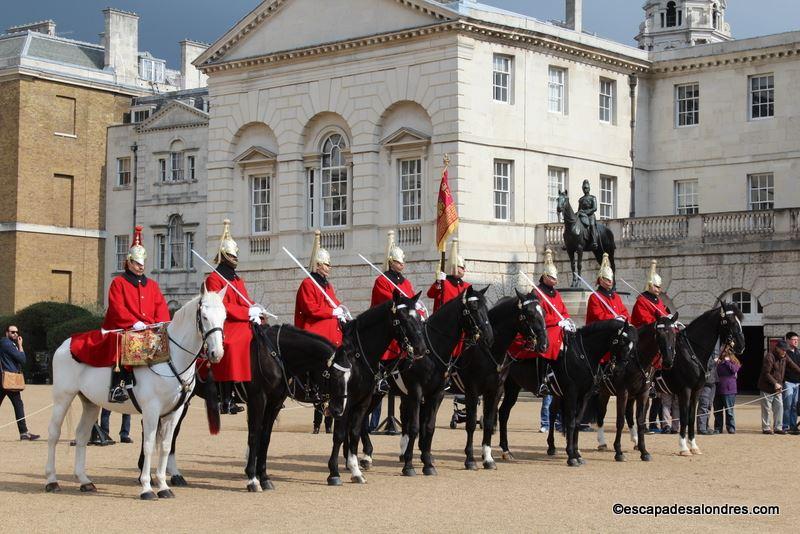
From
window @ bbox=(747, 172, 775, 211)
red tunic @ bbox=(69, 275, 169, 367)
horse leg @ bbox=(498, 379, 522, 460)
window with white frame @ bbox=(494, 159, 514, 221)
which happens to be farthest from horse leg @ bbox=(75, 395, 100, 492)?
window @ bbox=(747, 172, 775, 211)

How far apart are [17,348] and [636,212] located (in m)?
28.3

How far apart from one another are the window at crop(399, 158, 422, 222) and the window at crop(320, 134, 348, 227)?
2.38m

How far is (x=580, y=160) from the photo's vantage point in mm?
A: 46656

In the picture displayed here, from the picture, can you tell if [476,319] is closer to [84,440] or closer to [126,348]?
[126,348]

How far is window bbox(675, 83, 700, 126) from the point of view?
159 feet

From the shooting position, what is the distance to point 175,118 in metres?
64.6

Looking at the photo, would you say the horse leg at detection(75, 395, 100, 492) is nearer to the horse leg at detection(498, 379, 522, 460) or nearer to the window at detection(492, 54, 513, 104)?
the horse leg at detection(498, 379, 522, 460)

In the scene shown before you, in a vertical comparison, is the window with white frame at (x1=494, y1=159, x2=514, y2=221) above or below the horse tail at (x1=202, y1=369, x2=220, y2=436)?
above

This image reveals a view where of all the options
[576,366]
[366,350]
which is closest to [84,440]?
[366,350]

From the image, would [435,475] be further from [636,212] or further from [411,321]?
[636,212]

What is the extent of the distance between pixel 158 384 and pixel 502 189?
96.8 feet

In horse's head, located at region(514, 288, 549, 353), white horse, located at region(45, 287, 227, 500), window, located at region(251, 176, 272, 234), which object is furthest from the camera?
window, located at region(251, 176, 272, 234)

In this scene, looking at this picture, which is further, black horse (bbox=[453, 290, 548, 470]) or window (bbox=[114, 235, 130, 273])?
window (bbox=[114, 235, 130, 273])

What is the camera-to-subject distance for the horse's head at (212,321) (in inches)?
609
